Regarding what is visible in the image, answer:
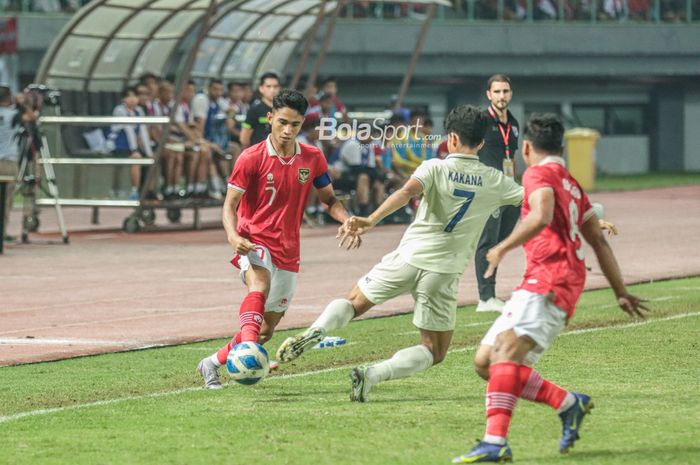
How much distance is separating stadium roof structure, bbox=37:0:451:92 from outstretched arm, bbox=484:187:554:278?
16083 mm

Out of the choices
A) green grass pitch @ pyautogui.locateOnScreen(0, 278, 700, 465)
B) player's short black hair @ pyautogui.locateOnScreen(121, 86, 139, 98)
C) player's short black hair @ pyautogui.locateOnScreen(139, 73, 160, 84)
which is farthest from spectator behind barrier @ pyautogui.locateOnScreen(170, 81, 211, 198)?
green grass pitch @ pyautogui.locateOnScreen(0, 278, 700, 465)

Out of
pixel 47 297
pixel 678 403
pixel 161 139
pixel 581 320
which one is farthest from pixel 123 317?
pixel 161 139

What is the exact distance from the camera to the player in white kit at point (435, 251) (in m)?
8.47

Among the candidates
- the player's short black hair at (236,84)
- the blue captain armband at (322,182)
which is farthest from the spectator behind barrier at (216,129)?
the blue captain armband at (322,182)

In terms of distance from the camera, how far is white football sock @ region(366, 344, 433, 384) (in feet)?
28.3

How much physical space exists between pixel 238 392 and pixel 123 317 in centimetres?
444

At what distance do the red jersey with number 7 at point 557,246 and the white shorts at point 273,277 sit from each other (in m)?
2.43

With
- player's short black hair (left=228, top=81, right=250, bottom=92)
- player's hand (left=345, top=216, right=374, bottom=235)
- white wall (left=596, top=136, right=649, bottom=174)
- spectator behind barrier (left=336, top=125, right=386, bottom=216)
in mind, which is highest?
player's hand (left=345, top=216, right=374, bottom=235)

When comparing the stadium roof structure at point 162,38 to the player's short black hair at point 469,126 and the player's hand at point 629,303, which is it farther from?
the player's hand at point 629,303

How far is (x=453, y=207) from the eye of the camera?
8594 millimetres

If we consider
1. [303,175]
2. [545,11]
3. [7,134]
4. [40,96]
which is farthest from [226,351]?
[545,11]

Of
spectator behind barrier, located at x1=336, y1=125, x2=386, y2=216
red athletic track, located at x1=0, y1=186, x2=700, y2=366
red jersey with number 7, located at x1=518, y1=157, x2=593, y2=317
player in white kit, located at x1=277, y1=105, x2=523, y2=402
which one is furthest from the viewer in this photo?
spectator behind barrier, located at x1=336, y1=125, x2=386, y2=216

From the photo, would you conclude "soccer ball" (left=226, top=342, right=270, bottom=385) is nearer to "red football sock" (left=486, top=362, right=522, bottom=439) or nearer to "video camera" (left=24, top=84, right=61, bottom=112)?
"red football sock" (left=486, top=362, right=522, bottom=439)

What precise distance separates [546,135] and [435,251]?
162 cm
